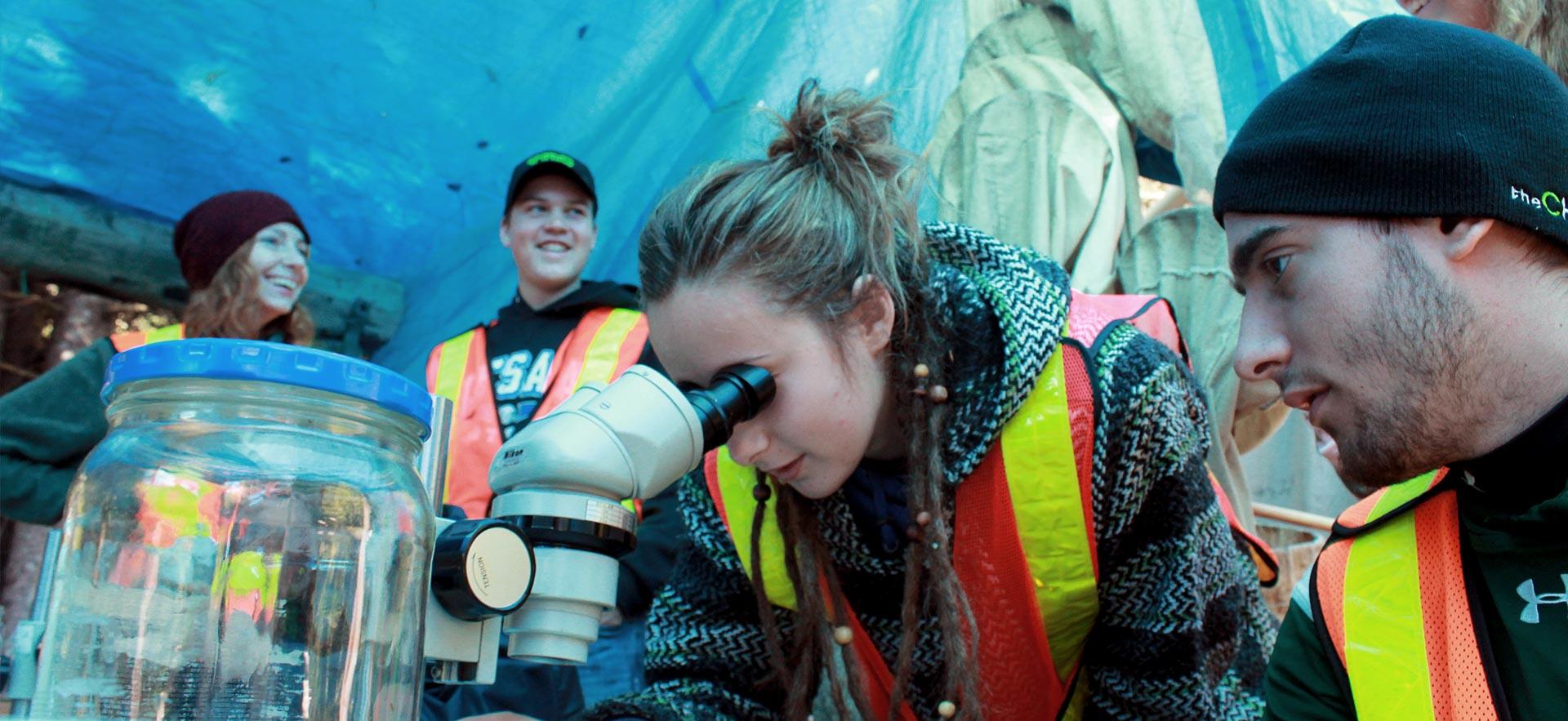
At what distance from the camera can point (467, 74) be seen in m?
2.55

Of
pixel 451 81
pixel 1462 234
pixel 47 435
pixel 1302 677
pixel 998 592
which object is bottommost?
pixel 1302 677

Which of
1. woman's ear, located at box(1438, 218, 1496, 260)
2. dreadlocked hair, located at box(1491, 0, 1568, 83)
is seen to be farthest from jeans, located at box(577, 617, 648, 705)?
dreadlocked hair, located at box(1491, 0, 1568, 83)

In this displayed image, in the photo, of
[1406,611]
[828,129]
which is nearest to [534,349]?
[828,129]

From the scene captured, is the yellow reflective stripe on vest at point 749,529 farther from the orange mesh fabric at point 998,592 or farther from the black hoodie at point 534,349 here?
the black hoodie at point 534,349

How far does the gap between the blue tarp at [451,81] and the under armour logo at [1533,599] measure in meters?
1.38

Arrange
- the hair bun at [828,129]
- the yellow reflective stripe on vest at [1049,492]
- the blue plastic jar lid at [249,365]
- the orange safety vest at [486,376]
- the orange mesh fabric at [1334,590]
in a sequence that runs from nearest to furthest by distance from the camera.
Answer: the blue plastic jar lid at [249,365] < the orange mesh fabric at [1334,590] < the yellow reflective stripe on vest at [1049,492] < the hair bun at [828,129] < the orange safety vest at [486,376]

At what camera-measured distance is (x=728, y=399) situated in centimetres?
132

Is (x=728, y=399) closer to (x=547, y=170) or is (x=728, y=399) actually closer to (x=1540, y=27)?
(x=1540, y=27)

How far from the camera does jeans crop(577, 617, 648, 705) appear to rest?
2.11 meters

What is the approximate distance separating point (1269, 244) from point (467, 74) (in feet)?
5.66

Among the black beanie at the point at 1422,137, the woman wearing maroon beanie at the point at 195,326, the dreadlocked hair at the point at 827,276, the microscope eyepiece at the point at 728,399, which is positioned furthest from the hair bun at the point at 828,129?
the woman wearing maroon beanie at the point at 195,326

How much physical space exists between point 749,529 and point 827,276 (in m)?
0.36

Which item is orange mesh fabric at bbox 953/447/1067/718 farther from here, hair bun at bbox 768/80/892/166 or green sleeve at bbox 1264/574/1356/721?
hair bun at bbox 768/80/892/166

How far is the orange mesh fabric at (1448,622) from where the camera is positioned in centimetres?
115
